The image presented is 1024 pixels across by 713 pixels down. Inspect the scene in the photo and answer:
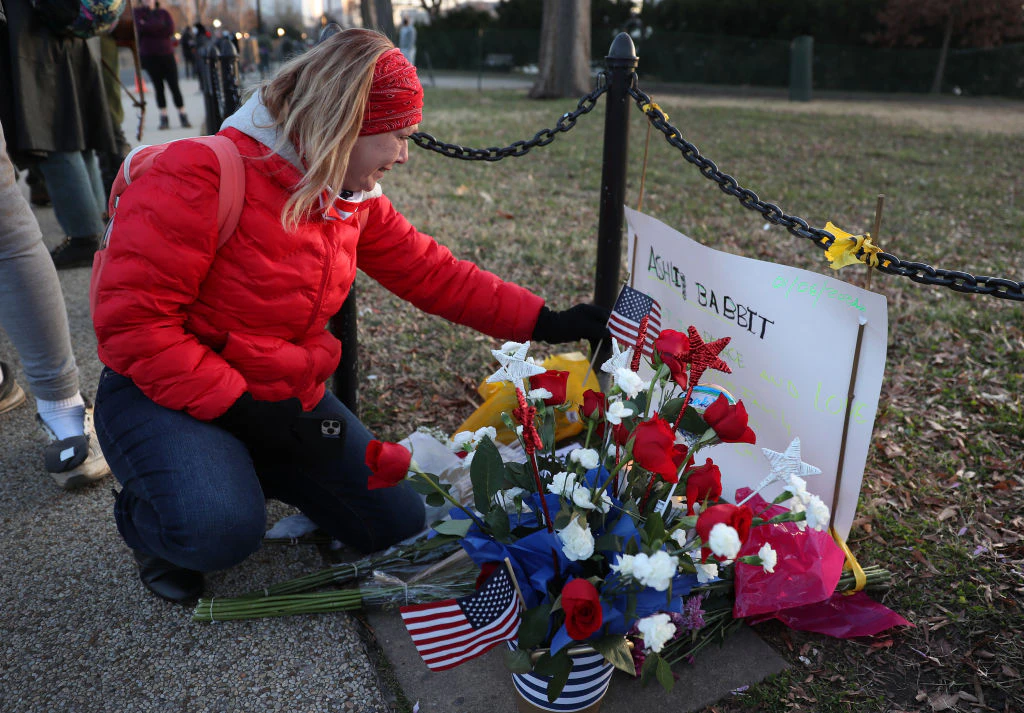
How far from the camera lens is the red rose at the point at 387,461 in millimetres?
1639

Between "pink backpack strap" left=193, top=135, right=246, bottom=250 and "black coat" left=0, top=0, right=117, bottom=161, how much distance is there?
8.09 feet

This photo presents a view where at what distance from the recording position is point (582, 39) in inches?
698

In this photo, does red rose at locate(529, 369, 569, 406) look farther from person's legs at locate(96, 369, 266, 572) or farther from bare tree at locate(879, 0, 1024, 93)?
bare tree at locate(879, 0, 1024, 93)

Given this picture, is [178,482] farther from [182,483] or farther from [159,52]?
[159,52]

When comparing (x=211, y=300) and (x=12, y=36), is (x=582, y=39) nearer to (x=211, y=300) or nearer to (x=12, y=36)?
(x=12, y=36)

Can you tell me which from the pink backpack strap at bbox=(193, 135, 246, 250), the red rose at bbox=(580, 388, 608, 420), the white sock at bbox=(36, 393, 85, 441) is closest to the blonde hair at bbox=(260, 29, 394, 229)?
the pink backpack strap at bbox=(193, 135, 246, 250)

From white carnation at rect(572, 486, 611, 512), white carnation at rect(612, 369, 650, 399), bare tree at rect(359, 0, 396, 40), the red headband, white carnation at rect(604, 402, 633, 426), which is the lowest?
white carnation at rect(572, 486, 611, 512)

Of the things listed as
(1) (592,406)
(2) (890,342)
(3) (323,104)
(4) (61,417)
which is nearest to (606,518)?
(1) (592,406)

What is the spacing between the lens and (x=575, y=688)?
1746 mm

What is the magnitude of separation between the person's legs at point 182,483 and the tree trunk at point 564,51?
1680 cm

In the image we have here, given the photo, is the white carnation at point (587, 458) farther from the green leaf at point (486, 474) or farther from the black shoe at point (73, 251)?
the black shoe at point (73, 251)

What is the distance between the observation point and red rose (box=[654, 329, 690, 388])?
1.76 m

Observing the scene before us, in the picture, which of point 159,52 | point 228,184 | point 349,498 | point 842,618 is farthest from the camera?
point 159,52

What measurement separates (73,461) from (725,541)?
2225 mm
